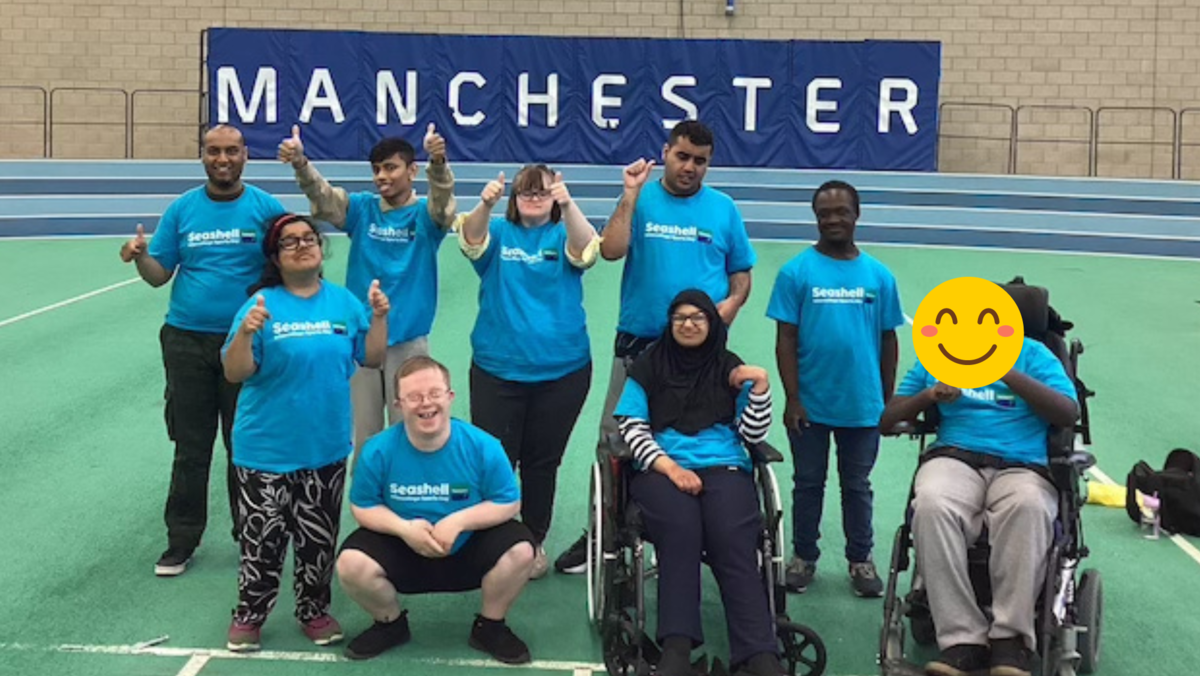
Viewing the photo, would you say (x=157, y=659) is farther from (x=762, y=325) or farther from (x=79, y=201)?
(x=79, y=201)

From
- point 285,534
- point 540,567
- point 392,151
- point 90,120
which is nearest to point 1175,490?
point 540,567

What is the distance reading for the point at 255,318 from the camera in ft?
11.2

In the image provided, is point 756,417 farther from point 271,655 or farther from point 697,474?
point 271,655

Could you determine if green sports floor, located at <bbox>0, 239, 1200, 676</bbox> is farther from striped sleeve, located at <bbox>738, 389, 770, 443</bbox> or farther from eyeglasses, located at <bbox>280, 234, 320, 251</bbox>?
eyeglasses, located at <bbox>280, 234, 320, 251</bbox>

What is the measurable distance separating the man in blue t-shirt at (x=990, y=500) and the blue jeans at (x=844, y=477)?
15.4 inches

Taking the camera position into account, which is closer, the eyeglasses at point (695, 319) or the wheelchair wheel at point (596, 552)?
the wheelchair wheel at point (596, 552)

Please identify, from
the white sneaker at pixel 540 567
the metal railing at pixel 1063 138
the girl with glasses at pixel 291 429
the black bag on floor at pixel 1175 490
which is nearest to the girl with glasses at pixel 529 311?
the white sneaker at pixel 540 567

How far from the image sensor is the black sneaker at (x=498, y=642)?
3547 millimetres

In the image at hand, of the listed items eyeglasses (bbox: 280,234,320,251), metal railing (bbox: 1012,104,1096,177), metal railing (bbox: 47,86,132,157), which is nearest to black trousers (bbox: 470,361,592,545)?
eyeglasses (bbox: 280,234,320,251)

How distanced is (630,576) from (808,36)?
49.8ft

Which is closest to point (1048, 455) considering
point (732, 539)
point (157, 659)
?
point (732, 539)

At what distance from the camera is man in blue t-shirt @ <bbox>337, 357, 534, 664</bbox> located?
3490mm

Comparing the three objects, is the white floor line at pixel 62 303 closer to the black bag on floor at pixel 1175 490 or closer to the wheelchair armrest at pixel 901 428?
the wheelchair armrest at pixel 901 428

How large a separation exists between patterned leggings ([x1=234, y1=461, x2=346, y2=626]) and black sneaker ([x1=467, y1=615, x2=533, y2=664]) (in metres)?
0.52
